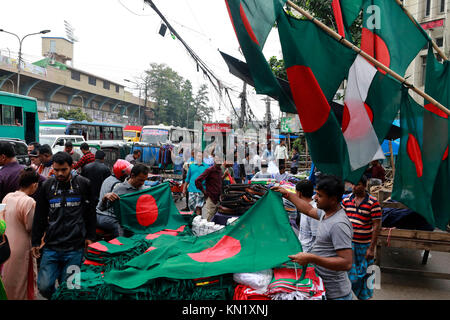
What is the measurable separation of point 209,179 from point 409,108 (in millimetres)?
4502

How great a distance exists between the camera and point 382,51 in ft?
12.8

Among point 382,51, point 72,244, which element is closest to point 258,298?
point 72,244

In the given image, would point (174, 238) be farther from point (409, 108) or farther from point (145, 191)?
point (409, 108)

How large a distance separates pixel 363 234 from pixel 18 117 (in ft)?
59.3

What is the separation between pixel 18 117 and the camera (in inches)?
654

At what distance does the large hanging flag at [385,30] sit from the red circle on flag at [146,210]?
3483 mm

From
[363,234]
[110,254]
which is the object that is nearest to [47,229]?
[110,254]

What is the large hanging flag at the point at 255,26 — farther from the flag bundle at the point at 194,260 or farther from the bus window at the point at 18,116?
the bus window at the point at 18,116

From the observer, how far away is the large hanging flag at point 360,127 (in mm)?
3697

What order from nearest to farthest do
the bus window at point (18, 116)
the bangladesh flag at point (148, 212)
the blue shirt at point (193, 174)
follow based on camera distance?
the bangladesh flag at point (148, 212) → the blue shirt at point (193, 174) → the bus window at point (18, 116)

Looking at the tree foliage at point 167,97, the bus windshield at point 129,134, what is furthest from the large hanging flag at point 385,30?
the tree foliage at point 167,97

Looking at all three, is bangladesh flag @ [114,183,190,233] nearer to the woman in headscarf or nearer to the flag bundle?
the flag bundle

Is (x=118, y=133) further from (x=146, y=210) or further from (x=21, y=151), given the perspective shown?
(x=146, y=210)

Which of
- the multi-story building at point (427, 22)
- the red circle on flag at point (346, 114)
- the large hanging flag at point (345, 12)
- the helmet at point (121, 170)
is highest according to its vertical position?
the multi-story building at point (427, 22)
